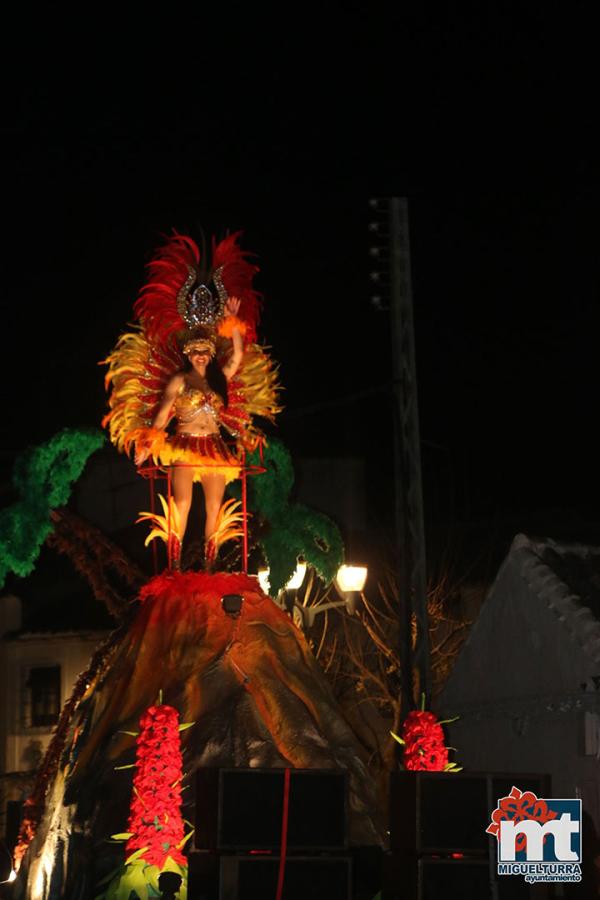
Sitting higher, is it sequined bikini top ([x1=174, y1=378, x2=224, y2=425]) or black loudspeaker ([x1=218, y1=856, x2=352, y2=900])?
sequined bikini top ([x1=174, y1=378, x2=224, y2=425])

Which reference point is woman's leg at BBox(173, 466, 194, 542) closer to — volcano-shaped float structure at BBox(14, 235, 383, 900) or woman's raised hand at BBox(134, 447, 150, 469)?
volcano-shaped float structure at BBox(14, 235, 383, 900)

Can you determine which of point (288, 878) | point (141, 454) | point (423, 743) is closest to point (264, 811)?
point (288, 878)

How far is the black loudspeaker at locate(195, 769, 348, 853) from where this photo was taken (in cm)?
1115

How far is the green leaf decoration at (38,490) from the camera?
55.2 feet

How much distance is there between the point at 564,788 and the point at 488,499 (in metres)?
19.1

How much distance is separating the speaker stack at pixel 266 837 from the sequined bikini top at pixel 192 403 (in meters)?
4.94

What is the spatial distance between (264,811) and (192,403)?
5.30 meters

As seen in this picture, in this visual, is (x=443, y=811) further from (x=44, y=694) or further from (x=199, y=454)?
(x=44, y=694)

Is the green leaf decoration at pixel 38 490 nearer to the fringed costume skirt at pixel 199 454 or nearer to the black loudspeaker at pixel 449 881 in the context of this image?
the fringed costume skirt at pixel 199 454

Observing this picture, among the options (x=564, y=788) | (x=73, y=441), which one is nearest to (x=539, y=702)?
(x=564, y=788)

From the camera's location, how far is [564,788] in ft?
54.6

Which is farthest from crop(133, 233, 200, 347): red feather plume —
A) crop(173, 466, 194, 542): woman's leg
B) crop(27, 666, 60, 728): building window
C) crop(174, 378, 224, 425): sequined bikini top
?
crop(27, 666, 60, 728): building window

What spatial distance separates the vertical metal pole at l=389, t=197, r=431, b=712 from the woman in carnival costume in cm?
252

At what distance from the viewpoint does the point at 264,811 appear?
1122cm
